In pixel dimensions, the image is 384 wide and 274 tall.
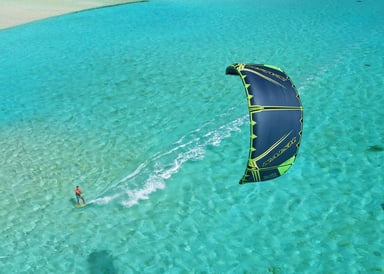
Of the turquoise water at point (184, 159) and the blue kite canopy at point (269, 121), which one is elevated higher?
the blue kite canopy at point (269, 121)

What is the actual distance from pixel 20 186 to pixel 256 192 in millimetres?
9084

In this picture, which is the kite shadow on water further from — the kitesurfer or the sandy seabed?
the sandy seabed

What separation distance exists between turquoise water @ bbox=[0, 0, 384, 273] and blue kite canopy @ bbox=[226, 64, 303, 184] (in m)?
4.15

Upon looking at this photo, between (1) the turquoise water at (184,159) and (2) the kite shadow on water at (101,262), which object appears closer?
(2) the kite shadow on water at (101,262)

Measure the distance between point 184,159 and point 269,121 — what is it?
8.65 m

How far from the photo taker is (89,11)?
4300 centimetres

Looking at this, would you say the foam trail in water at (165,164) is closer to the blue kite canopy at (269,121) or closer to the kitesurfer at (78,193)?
the kitesurfer at (78,193)

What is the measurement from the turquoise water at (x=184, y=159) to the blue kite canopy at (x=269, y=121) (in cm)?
415

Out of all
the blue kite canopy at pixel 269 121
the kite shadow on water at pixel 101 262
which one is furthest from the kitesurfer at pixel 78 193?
the blue kite canopy at pixel 269 121

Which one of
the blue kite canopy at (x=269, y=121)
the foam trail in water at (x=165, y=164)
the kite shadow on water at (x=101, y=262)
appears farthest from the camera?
the foam trail in water at (x=165, y=164)

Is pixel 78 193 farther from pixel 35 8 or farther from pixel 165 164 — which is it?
pixel 35 8

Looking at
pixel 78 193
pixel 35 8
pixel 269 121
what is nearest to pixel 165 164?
pixel 78 193

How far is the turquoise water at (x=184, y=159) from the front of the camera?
12602mm

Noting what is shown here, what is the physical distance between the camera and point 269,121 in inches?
352
